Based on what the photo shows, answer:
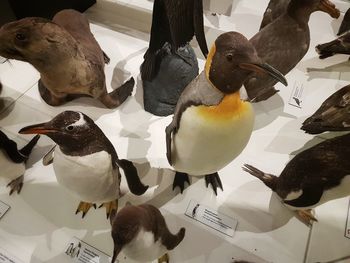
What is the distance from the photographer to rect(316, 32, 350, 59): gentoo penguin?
4.48ft

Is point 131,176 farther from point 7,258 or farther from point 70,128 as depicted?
point 7,258

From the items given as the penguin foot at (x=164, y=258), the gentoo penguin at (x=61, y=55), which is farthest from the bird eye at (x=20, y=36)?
the penguin foot at (x=164, y=258)

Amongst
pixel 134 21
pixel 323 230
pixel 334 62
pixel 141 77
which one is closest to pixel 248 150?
pixel 323 230

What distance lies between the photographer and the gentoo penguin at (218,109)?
72cm

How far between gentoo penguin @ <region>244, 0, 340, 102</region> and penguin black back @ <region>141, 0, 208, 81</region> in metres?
0.20

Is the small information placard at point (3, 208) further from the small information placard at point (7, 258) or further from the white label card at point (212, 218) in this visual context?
the white label card at point (212, 218)

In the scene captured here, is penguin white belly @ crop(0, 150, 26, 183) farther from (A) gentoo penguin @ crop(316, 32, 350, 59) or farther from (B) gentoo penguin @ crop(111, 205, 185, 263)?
(A) gentoo penguin @ crop(316, 32, 350, 59)

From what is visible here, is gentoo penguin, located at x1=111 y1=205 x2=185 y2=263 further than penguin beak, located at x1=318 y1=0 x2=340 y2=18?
No

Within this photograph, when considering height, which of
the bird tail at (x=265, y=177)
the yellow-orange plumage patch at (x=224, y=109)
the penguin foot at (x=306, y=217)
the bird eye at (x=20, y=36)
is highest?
the yellow-orange plumage patch at (x=224, y=109)

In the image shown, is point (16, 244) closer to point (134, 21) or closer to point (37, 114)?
point (37, 114)

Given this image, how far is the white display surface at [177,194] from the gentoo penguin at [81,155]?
0.71ft

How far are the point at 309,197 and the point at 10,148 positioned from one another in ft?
2.80

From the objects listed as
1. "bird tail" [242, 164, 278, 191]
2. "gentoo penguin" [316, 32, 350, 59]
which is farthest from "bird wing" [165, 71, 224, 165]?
"gentoo penguin" [316, 32, 350, 59]

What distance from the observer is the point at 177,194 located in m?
1.13
